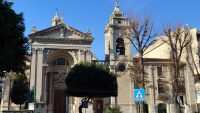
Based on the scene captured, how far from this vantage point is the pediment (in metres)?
43.9

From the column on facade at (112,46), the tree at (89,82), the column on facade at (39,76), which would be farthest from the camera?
the column on facade at (112,46)

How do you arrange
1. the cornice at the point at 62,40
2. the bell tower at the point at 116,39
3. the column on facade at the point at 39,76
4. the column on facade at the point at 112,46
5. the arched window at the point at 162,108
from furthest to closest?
the bell tower at the point at 116,39 → the arched window at the point at 162,108 → the column on facade at the point at 112,46 → the cornice at the point at 62,40 → the column on facade at the point at 39,76

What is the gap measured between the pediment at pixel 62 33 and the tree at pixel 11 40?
21.8m

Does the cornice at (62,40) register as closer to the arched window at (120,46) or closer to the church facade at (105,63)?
the church facade at (105,63)

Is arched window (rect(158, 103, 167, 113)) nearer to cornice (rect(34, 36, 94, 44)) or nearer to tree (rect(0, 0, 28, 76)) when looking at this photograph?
cornice (rect(34, 36, 94, 44))

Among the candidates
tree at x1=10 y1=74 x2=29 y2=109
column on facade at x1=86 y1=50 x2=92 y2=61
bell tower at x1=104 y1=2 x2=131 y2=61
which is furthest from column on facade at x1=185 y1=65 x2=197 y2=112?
tree at x1=10 y1=74 x2=29 y2=109

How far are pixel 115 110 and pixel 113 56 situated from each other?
34.2ft

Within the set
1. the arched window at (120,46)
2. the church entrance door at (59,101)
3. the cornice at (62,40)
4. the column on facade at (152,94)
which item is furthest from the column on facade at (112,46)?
the church entrance door at (59,101)

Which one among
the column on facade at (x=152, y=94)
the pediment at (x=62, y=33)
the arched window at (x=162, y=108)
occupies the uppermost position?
the pediment at (x=62, y=33)

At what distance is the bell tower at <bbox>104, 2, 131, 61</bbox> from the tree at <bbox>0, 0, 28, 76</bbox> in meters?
23.6

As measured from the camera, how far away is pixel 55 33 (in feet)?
146

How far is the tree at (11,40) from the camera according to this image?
1914cm

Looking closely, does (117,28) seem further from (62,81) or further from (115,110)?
(115,110)

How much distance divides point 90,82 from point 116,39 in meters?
10.8
